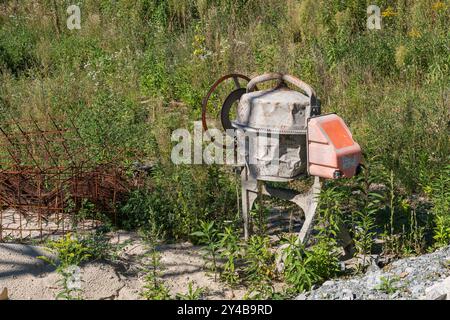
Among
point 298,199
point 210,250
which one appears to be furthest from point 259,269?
Result: point 298,199

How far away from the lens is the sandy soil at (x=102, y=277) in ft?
18.0

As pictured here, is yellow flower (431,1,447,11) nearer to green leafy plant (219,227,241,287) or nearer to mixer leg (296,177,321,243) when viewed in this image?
mixer leg (296,177,321,243)

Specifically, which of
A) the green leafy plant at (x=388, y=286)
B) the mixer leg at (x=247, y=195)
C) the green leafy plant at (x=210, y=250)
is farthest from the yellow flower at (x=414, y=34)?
the green leafy plant at (x=388, y=286)

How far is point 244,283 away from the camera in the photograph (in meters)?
5.81

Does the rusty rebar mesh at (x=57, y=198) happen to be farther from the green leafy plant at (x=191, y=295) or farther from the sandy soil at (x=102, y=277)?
the green leafy plant at (x=191, y=295)

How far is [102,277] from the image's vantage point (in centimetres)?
564

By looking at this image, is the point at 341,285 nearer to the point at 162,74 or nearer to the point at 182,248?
the point at 182,248

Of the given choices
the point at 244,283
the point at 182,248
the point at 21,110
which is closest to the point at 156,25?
the point at 21,110

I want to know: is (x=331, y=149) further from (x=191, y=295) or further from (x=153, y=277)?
(x=153, y=277)

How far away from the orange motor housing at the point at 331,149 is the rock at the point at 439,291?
1.11m

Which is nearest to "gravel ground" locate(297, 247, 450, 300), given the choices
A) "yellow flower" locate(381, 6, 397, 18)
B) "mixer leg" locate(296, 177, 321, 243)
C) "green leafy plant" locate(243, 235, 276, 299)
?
"green leafy plant" locate(243, 235, 276, 299)

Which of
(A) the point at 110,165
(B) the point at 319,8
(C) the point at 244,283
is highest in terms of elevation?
(B) the point at 319,8

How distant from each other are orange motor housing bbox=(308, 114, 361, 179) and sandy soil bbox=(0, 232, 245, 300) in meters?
1.15

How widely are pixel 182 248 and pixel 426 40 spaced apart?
5.33 metres
